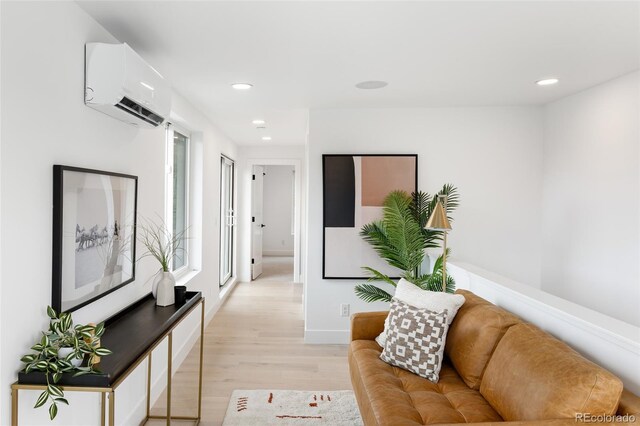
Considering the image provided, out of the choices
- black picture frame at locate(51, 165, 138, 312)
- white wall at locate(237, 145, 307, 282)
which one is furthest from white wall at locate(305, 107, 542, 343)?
white wall at locate(237, 145, 307, 282)

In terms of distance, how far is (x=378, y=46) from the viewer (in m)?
2.22

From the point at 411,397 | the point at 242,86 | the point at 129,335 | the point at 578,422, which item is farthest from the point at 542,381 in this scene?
the point at 242,86

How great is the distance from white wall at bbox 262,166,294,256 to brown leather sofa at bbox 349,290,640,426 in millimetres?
7422

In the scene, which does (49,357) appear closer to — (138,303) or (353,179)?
(138,303)

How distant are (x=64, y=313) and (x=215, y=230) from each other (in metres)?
3.09

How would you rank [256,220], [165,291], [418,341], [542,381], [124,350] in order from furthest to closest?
[256,220], [165,291], [418,341], [124,350], [542,381]

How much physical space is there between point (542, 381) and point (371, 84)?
2293 millimetres

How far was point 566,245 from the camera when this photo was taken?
3355mm

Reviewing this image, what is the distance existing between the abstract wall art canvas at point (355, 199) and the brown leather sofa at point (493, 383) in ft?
4.68

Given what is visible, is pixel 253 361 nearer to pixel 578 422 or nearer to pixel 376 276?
pixel 376 276

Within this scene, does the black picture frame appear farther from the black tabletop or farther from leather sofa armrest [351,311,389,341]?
leather sofa armrest [351,311,389,341]

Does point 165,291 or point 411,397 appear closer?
point 411,397

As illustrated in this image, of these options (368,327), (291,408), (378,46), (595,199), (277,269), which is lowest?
(291,408)

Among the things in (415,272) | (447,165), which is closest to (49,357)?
(415,272)
